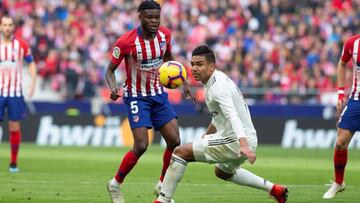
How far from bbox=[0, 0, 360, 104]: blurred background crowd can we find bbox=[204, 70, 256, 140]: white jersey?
18.2m

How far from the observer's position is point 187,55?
32.3m

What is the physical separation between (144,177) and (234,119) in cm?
625

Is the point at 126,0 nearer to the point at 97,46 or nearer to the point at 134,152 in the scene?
the point at 97,46

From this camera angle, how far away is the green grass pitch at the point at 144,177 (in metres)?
12.7

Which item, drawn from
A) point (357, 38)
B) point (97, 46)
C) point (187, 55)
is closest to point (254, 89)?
point (187, 55)

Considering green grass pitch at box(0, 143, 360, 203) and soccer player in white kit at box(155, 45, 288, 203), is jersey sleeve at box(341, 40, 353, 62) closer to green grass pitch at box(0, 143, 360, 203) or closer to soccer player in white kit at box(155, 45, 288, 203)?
green grass pitch at box(0, 143, 360, 203)

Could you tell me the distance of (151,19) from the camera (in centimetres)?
1241

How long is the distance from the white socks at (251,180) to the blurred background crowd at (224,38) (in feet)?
58.6

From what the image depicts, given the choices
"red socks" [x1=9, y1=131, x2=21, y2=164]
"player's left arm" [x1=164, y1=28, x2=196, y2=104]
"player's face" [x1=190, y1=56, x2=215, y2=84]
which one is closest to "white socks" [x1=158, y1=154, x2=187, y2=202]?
"player's face" [x1=190, y1=56, x2=215, y2=84]

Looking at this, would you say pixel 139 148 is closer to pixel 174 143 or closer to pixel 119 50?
pixel 174 143

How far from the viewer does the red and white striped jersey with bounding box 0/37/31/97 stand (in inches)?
693

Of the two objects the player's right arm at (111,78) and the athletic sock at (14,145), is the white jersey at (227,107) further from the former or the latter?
the athletic sock at (14,145)

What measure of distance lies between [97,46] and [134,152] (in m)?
20.8

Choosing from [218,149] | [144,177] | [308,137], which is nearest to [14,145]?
[144,177]
